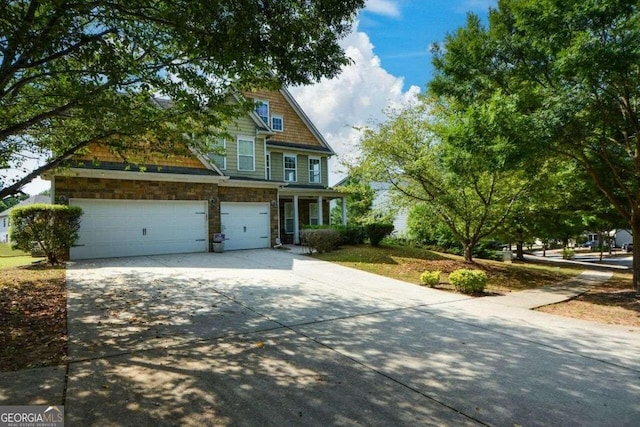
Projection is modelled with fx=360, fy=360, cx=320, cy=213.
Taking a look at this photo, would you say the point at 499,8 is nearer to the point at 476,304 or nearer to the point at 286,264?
the point at 476,304

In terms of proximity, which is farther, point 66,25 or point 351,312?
point 351,312

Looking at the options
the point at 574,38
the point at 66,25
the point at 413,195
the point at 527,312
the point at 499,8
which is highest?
the point at 499,8

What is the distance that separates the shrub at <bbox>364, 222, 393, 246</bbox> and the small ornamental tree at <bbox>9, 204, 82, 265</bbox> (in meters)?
11.7

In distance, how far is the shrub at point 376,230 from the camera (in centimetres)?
1705

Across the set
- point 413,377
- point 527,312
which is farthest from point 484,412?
point 527,312

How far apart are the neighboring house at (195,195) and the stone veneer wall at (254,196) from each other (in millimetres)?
47

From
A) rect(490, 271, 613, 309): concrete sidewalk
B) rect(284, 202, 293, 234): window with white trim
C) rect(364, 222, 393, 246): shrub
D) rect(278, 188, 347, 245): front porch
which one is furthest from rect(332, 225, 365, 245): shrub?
rect(490, 271, 613, 309): concrete sidewalk

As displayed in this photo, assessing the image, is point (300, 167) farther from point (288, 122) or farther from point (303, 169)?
point (288, 122)

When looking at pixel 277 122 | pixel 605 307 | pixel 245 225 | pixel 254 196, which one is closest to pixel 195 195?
pixel 245 225

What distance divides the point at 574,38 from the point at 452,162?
3.86 m

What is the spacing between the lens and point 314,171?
22656 mm

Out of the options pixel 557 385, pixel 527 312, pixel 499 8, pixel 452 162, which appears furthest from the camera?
pixel 452 162

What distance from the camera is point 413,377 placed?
3857 mm

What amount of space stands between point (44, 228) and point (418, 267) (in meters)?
12.2
